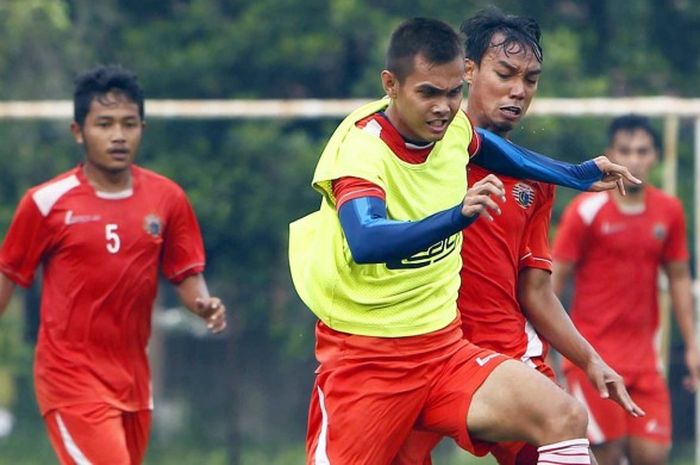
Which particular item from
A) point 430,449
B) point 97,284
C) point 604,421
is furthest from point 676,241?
point 430,449

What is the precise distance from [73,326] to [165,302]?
4557mm

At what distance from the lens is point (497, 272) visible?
19.5 feet

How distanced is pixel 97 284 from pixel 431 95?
89.8 inches

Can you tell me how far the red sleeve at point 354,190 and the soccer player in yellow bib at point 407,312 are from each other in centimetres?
2

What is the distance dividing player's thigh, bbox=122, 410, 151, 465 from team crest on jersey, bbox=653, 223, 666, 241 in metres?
3.14

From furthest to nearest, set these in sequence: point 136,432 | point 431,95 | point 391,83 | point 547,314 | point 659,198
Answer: point 659,198, point 136,432, point 547,314, point 391,83, point 431,95

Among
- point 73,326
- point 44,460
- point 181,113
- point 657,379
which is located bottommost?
point 44,460

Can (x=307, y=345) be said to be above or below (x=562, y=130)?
below

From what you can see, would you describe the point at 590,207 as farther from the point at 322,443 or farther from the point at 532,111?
the point at 322,443

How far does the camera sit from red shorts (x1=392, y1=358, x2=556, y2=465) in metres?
5.71

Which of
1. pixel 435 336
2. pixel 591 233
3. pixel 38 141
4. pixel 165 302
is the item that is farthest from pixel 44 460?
pixel 435 336

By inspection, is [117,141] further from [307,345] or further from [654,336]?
[307,345]

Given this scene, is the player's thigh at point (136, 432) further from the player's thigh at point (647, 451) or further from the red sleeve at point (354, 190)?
the player's thigh at point (647, 451)

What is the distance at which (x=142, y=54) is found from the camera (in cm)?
1477
